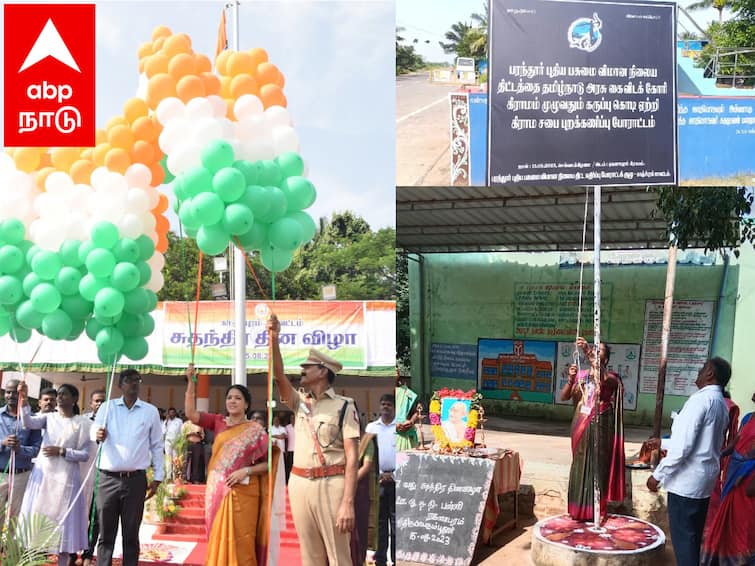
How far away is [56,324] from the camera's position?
3838 millimetres

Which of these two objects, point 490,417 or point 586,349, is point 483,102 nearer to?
point 586,349

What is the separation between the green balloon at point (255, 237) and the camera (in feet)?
12.0

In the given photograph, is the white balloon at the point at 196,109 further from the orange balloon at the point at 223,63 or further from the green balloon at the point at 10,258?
the green balloon at the point at 10,258

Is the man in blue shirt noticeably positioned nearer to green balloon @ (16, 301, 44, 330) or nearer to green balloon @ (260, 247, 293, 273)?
green balloon @ (16, 301, 44, 330)

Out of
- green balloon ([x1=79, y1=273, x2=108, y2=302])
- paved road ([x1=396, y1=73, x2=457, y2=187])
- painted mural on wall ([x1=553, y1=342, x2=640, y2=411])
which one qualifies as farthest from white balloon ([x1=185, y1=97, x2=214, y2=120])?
painted mural on wall ([x1=553, y1=342, x2=640, y2=411])

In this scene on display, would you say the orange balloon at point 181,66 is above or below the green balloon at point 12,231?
above

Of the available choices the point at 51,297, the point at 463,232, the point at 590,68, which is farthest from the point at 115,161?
the point at 463,232

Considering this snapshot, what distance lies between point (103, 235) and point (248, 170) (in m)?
0.81

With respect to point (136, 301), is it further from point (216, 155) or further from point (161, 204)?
point (216, 155)

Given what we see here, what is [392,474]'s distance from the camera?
4.79 meters

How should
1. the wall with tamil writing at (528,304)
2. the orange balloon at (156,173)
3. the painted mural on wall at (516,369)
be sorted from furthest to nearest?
1. the painted mural on wall at (516,369)
2. the wall with tamil writing at (528,304)
3. the orange balloon at (156,173)

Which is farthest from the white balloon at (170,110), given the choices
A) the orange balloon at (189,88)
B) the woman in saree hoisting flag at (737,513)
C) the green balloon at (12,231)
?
the woman in saree hoisting flag at (737,513)

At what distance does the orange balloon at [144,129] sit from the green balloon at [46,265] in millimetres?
740

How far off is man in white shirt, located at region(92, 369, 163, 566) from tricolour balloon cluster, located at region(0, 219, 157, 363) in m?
0.28
